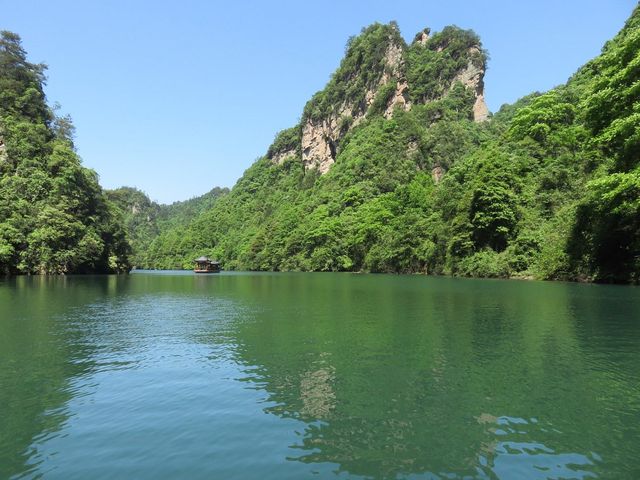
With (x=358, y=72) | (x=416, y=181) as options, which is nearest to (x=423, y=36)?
(x=358, y=72)

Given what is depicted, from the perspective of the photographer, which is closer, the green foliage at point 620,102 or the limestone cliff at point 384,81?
the green foliage at point 620,102

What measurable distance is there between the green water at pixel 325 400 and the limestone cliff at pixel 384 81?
139196 mm

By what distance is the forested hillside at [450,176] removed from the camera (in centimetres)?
4194

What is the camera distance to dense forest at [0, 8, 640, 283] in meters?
43.7

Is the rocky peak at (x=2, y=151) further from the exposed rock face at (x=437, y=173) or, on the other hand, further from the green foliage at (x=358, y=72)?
the green foliage at (x=358, y=72)

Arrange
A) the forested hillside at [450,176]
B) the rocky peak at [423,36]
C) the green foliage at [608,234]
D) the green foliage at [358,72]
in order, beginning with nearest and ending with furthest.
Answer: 1. the green foliage at [608,234]
2. the forested hillside at [450,176]
3. the green foliage at [358,72]
4. the rocky peak at [423,36]

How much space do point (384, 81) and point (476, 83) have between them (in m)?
30.8

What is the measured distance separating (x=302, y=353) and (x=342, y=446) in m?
7.44

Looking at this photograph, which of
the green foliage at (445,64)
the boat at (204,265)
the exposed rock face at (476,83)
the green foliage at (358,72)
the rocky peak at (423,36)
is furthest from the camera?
the rocky peak at (423,36)

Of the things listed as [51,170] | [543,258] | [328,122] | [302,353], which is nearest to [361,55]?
[328,122]

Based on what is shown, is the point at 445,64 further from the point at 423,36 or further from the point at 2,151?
the point at 2,151

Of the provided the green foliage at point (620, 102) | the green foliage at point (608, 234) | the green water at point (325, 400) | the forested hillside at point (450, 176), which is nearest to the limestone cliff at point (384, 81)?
the forested hillside at point (450, 176)

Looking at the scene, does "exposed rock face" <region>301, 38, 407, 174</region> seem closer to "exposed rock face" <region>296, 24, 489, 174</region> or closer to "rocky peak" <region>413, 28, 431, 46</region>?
"exposed rock face" <region>296, 24, 489, 174</region>

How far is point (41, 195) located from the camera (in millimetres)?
76125
